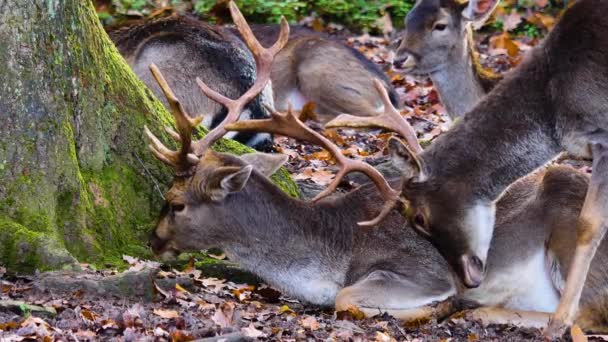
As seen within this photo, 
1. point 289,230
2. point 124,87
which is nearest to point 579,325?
point 289,230

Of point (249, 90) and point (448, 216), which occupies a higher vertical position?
point (249, 90)

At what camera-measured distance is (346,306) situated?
23.1 ft

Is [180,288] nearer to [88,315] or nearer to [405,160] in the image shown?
[88,315]

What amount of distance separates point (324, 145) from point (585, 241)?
5.30 ft

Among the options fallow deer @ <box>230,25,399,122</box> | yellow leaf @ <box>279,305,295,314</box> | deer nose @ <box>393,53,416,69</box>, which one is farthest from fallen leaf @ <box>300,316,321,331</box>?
fallow deer @ <box>230,25,399,122</box>

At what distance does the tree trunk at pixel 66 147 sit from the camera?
22.6 ft

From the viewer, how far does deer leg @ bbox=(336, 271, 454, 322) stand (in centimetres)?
709

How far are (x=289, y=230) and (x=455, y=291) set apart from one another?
3.48 feet

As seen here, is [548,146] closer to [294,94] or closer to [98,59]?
[98,59]

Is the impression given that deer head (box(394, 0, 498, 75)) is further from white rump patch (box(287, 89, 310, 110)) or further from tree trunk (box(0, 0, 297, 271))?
tree trunk (box(0, 0, 297, 271))

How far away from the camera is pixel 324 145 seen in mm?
7445

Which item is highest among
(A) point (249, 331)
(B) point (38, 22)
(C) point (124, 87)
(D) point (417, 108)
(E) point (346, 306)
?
(B) point (38, 22)

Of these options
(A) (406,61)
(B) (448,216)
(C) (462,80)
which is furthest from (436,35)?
(B) (448,216)

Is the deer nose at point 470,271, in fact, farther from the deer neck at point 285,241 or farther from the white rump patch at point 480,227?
the deer neck at point 285,241
